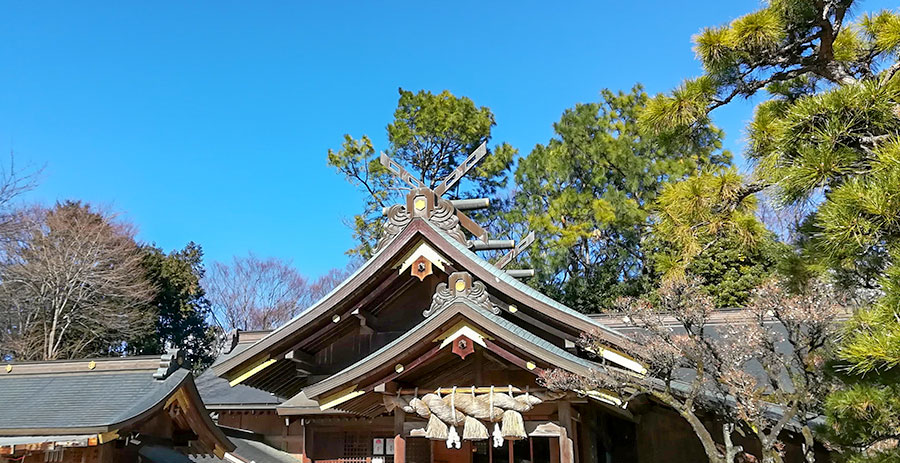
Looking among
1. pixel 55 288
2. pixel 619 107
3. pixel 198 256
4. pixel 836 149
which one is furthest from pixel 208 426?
pixel 198 256

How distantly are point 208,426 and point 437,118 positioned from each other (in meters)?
20.9

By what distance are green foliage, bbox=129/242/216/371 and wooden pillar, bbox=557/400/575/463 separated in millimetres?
26129

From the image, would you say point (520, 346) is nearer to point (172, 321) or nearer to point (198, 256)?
point (172, 321)

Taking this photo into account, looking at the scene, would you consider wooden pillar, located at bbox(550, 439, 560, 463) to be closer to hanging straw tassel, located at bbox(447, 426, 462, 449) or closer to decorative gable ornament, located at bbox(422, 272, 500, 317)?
hanging straw tassel, located at bbox(447, 426, 462, 449)

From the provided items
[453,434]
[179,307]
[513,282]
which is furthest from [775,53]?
[179,307]

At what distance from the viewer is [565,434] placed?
8352 millimetres

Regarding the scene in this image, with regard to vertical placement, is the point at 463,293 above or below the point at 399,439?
above

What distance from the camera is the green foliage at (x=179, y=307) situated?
1244 inches

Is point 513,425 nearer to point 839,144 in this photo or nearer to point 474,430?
point 474,430

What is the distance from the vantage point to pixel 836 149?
19.2 ft

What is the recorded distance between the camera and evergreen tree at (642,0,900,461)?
17.0 feet

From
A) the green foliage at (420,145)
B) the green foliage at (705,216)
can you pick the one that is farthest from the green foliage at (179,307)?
the green foliage at (705,216)

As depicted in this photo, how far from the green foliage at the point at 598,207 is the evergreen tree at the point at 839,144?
1756cm

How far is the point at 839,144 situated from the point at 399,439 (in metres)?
6.64
